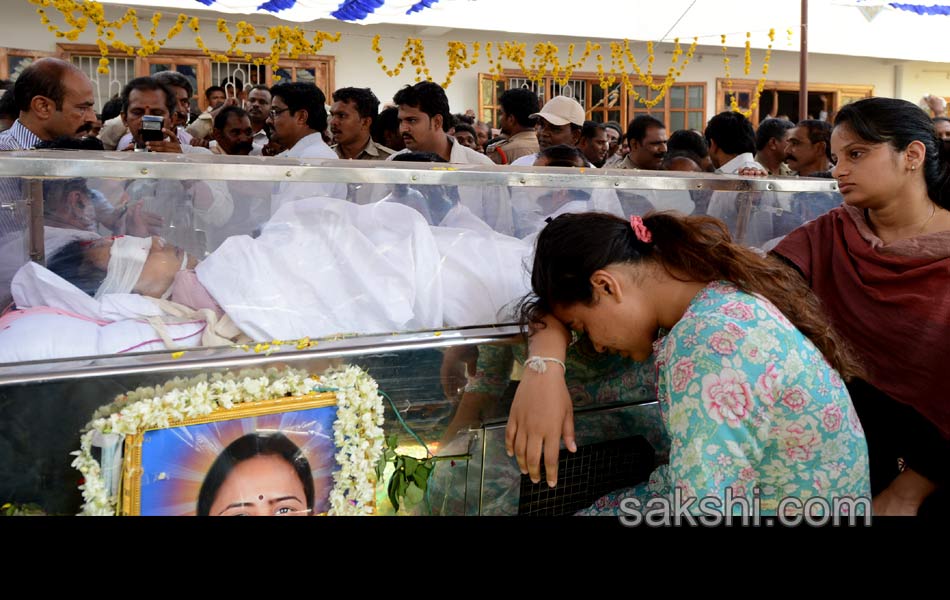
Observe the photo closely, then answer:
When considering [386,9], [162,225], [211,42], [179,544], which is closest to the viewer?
[179,544]

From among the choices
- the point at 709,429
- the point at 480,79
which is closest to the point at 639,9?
the point at 480,79

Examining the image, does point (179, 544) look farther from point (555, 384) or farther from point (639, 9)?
point (639, 9)

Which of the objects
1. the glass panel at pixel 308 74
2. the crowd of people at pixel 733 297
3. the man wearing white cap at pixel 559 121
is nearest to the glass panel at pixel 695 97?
the glass panel at pixel 308 74

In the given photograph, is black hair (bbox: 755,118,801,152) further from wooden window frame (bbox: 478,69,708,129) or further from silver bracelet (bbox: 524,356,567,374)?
wooden window frame (bbox: 478,69,708,129)

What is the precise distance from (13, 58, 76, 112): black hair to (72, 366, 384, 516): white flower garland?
2.07 metres

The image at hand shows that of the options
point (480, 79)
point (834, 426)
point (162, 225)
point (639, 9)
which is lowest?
point (834, 426)

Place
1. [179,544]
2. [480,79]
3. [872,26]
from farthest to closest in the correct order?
[872,26], [480,79], [179,544]

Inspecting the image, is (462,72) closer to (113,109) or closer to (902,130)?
(113,109)

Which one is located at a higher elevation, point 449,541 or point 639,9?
point 639,9

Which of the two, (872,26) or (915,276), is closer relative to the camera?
(915,276)

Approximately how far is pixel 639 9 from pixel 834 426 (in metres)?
8.01

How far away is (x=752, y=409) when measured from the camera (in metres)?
1.36

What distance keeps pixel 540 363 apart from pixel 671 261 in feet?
1.00

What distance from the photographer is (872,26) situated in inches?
406
